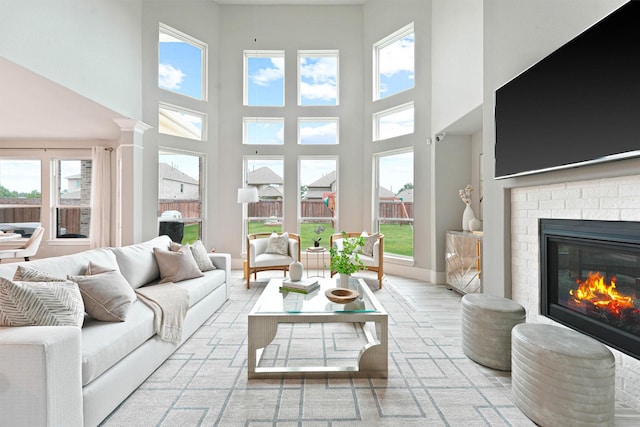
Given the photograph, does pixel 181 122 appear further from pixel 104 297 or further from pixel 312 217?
pixel 104 297

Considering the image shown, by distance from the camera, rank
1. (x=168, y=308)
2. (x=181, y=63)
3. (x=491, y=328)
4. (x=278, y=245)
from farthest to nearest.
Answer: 1. (x=181, y=63)
2. (x=278, y=245)
3. (x=168, y=308)
4. (x=491, y=328)

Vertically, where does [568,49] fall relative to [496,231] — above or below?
above

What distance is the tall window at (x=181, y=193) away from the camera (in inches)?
219

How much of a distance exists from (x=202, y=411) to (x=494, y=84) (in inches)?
142

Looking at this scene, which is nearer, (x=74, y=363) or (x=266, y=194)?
(x=74, y=363)

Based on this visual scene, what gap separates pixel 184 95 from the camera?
5676 millimetres

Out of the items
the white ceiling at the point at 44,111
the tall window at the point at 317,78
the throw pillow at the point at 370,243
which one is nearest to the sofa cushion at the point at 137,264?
the white ceiling at the point at 44,111

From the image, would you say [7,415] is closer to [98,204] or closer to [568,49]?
[568,49]

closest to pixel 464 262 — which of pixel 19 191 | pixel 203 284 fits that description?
pixel 203 284

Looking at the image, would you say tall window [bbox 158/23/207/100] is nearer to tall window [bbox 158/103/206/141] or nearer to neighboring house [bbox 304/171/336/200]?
tall window [bbox 158/103/206/141]

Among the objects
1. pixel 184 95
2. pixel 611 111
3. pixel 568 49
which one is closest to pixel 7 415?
pixel 611 111

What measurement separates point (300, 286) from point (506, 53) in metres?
2.86

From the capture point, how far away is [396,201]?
568 cm

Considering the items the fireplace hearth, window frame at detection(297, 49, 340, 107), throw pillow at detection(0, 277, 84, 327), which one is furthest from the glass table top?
window frame at detection(297, 49, 340, 107)
